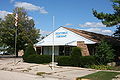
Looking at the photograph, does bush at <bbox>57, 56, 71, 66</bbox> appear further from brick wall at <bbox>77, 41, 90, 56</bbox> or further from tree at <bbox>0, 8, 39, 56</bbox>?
tree at <bbox>0, 8, 39, 56</bbox>

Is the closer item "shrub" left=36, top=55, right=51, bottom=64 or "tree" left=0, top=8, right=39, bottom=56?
"shrub" left=36, top=55, right=51, bottom=64

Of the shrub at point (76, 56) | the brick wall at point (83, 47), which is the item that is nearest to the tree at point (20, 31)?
the brick wall at point (83, 47)

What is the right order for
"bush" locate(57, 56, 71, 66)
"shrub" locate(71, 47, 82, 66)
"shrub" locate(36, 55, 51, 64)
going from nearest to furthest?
"shrub" locate(71, 47, 82, 66) < "bush" locate(57, 56, 71, 66) < "shrub" locate(36, 55, 51, 64)

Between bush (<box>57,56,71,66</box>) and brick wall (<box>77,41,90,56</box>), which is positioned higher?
brick wall (<box>77,41,90,56</box>)

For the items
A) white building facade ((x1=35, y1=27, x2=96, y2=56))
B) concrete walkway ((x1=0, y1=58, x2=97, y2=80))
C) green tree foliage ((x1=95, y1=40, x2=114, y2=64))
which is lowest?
concrete walkway ((x1=0, y1=58, x2=97, y2=80))

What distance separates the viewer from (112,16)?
19375 millimetres

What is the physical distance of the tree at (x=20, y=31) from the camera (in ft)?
123

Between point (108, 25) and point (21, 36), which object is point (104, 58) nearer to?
point (108, 25)

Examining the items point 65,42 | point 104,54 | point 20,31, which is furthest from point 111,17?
point 20,31

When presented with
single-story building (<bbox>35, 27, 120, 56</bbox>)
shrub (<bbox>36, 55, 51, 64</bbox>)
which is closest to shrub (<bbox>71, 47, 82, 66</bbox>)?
single-story building (<bbox>35, 27, 120, 56</bbox>)

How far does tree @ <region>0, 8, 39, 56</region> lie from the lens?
37.6 m

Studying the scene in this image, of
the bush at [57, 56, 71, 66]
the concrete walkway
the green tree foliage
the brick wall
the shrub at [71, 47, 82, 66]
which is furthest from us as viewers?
the brick wall

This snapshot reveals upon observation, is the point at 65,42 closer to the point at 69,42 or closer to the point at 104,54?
the point at 69,42

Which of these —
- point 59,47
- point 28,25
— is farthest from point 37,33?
point 59,47
